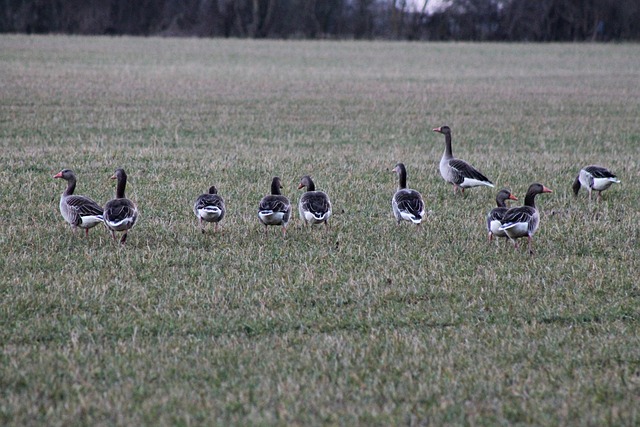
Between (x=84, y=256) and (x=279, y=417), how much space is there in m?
4.60

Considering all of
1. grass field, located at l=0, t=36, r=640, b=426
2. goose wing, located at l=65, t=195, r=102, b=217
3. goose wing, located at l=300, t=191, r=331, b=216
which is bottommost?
grass field, located at l=0, t=36, r=640, b=426

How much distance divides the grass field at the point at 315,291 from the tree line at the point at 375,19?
5857 cm

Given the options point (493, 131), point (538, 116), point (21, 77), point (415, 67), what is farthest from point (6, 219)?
point (415, 67)

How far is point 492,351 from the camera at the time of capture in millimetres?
6367

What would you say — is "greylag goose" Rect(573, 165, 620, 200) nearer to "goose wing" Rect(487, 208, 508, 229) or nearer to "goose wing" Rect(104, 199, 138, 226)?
"goose wing" Rect(487, 208, 508, 229)

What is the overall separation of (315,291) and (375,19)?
248 ft

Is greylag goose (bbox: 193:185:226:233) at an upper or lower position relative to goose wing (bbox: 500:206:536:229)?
lower

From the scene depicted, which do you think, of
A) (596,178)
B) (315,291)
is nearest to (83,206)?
(315,291)

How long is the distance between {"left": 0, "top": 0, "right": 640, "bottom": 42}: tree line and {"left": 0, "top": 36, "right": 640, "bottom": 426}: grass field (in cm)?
5857

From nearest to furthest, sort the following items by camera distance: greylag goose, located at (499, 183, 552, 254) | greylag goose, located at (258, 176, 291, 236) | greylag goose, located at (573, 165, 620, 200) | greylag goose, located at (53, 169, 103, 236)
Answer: greylag goose, located at (499, 183, 552, 254) → greylag goose, located at (53, 169, 103, 236) → greylag goose, located at (258, 176, 291, 236) → greylag goose, located at (573, 165, 620, 200)

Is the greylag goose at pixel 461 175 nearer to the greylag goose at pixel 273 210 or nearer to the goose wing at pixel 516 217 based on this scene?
the goose wing at pixel 516 217

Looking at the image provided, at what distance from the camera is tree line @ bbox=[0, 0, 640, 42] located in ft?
251

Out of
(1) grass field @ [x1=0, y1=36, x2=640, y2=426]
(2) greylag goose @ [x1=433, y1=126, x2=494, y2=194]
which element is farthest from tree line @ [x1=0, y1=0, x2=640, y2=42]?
(2) greylag goose @ [x1=433, y1=126, x2=494, y2=194]

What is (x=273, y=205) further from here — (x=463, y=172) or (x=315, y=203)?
(x=463, y=172)
